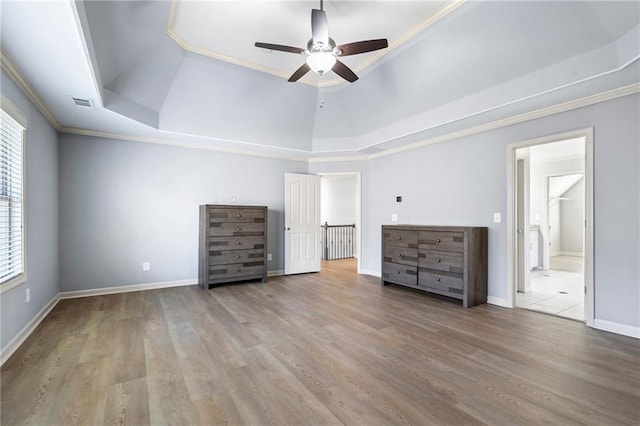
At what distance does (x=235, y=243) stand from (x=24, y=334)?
2.70 metres

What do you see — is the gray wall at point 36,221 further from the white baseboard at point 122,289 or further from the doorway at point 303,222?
the doorway at point 303,222

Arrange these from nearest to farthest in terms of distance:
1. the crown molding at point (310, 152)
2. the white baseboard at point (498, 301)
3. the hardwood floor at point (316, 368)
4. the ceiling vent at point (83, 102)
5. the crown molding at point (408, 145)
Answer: the hardwood floor at point (316, 368), the crown molding at point (310, 152), the crown molding at point (408, 145), the ceiling vent at point (83, 102), the white baseboard at point (498, 301)

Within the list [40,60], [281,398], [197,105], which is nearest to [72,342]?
[281,398]

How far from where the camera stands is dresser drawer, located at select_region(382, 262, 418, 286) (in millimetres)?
4578

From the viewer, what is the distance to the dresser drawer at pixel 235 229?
488cm

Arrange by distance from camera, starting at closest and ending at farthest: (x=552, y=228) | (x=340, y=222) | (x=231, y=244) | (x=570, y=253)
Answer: (x=231, y=244)
(x=570, y=253)
(x=552, y=228)
(x=340, y=222)

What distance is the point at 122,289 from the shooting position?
4.62 m

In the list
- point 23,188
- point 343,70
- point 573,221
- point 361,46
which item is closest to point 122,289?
point 23,188

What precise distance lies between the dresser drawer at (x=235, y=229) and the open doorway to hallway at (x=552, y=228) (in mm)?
3962

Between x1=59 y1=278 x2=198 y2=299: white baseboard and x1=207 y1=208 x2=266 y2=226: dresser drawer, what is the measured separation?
1.19 meters

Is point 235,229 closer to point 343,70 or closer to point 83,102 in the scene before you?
point 83,102

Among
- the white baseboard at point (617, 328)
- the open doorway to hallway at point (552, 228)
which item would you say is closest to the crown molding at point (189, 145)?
the open doorway to hallway at point (552, 228)

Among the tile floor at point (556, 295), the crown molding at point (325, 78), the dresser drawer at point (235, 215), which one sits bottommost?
the tile floor at point (556, 295)

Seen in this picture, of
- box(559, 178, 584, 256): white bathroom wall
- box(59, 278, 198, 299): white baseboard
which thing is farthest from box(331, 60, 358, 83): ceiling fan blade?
box(559, 178, 584, 256): white bathroom wall
